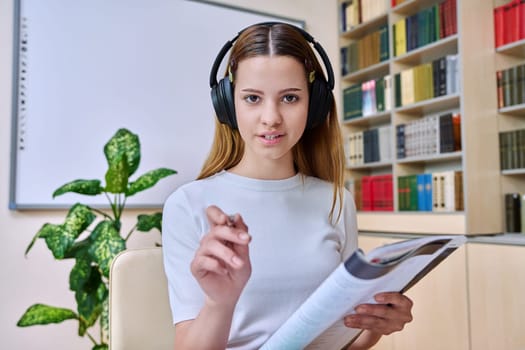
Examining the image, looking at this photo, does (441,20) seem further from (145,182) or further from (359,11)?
(145,182)

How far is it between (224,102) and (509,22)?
2147 millimetres

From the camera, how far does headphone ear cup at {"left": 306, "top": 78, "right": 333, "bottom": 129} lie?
3.01 ft

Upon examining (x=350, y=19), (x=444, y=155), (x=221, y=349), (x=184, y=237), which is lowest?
(x=221, y=349)

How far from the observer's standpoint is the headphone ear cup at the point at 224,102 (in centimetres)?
91

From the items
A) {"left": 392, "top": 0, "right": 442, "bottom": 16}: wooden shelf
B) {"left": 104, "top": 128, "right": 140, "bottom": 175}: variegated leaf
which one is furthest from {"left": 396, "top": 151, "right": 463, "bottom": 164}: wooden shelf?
{"left": 104, "top": 128, "right": 140, "bottom": 175}: variegated leaf

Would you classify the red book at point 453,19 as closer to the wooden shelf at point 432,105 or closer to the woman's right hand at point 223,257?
the wooden shelf at point 432,105

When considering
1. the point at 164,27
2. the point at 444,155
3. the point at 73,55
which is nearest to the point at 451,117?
the point at 444,155

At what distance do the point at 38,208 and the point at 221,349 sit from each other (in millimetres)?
1957

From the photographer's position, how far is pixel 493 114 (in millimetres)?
2557

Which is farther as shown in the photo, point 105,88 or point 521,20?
point 105,88

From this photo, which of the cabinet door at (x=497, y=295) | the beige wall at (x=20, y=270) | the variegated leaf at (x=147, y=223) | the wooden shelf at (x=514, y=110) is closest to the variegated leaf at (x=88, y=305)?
the variegated leaf at (x=147, y=223)

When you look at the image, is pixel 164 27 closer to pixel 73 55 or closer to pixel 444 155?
pixel 73 55

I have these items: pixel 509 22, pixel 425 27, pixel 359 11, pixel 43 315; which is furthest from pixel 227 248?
pixel 359 11

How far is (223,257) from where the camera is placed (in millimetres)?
597
